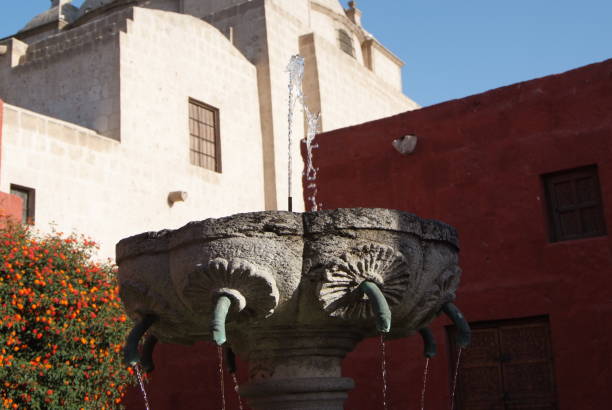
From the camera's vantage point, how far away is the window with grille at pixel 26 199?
11.0 metres

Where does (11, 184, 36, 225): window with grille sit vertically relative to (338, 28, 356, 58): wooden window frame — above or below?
below

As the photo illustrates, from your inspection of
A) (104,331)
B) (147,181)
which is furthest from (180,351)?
(147,181)

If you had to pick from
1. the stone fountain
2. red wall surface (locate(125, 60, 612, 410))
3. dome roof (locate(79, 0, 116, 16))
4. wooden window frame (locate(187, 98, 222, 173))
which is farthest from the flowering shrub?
dome roof (locate(79, 0, 116, 16))

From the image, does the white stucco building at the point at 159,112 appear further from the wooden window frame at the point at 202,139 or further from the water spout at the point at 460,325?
the water spout at the point at 460,325

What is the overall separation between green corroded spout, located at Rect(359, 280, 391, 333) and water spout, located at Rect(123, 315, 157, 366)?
42.9 inches

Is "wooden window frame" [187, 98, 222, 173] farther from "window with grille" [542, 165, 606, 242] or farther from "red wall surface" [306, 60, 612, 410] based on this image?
"window with grille" [542, 165, 606, 242]

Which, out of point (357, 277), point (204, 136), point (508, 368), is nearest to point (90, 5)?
point (204, 136)

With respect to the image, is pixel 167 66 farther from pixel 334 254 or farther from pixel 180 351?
pixel 334 254

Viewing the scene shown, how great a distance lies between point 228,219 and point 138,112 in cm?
980

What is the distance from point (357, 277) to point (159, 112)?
10.3 metres

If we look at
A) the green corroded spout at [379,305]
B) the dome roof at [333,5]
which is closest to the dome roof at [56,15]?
the dome roof at [333,5]

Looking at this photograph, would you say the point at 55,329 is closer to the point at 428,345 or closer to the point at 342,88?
the point at 428,345

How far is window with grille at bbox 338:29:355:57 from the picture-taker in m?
19.8

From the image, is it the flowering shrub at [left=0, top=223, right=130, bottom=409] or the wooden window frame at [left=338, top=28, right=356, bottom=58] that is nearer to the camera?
the flowering shrub at [left=0, top=223, right=130, bottom=409]
